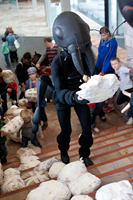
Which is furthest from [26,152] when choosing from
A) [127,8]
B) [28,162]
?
[127,8]

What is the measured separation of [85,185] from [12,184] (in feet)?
2.90

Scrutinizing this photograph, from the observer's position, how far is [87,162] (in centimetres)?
279

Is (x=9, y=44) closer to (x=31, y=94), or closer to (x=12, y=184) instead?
(x=31, y=94)

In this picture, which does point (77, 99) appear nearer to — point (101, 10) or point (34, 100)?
point (34, 100)

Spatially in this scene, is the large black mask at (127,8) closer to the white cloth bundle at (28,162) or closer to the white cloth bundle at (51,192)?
the white cloth bundle at (51,192)

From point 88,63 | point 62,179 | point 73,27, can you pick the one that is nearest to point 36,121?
point 62,179

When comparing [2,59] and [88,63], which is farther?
[2,59]

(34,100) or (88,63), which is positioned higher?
(88,63)

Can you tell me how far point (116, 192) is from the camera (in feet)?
6.22

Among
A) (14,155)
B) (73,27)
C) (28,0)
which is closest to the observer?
(73,27)

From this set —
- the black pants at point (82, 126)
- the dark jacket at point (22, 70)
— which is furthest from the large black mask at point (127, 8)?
the dark jacket at point (22, 70)

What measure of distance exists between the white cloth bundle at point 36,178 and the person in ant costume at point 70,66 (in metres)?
0.52

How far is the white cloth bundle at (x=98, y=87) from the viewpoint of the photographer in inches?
68.6

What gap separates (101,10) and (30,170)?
5.92 metres
